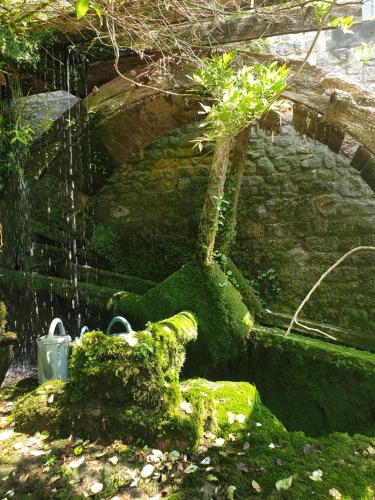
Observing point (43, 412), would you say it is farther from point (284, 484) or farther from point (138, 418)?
point (284, 484)

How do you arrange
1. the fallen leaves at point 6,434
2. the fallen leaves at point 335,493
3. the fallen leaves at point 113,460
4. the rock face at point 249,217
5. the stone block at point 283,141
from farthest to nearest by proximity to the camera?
the stone block at point 283,141
the rock face at point 249,217
the fallen leaves at point 6,434
the fallen leaves at point 113,460
the fallen leaves at point 335,493

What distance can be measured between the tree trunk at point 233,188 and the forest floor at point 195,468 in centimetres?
200

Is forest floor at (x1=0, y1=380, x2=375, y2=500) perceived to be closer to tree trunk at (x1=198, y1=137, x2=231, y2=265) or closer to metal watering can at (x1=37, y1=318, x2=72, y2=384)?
metal watering can at (x1=37, y1=318, x2=72, y2=384)

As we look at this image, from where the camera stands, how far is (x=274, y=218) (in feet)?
17.9

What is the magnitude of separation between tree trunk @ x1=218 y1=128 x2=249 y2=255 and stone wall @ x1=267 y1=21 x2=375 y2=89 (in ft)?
6.89

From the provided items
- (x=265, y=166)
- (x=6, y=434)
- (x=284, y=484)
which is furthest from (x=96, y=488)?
(x=265, y=166)

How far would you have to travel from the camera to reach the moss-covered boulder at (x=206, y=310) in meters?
3.30

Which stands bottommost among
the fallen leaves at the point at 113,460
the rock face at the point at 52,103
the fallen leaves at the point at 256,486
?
the fallen leaves at the point at 256,486

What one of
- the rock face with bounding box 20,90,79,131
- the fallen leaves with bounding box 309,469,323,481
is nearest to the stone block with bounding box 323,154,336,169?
the rock face with bounding box 20,90,79,131

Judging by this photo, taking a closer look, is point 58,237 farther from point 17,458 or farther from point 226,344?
point 17,458

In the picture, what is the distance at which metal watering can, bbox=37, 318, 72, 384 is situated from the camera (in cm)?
309

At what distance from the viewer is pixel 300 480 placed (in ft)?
6.53

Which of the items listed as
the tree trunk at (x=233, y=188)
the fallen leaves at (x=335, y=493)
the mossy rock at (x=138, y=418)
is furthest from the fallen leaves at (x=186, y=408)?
the tree trunk at (x=233, y=188)

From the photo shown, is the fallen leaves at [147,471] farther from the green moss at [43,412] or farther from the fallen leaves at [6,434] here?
the fallen leaves at [6,434]
